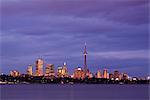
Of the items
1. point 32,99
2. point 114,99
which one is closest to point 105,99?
point 114,99

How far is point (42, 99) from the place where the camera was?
307 ft

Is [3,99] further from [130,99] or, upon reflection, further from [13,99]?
[130,99]

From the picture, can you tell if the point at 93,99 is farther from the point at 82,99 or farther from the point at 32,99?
the point at 32,99

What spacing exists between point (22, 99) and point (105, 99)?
1560 cm

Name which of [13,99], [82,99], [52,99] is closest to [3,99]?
[13,99]

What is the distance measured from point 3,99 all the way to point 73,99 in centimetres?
1326

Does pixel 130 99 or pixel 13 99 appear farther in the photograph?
pixel 130 99

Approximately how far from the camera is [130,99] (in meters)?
96.9

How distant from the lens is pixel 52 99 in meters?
93.1

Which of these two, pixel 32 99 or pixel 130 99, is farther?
pixel 130 99

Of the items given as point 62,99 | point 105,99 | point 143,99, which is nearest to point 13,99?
point 62,99

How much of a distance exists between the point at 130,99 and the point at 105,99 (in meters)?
5.67

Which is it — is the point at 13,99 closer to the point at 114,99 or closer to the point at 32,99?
the point at 32,99

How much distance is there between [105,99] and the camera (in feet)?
309
